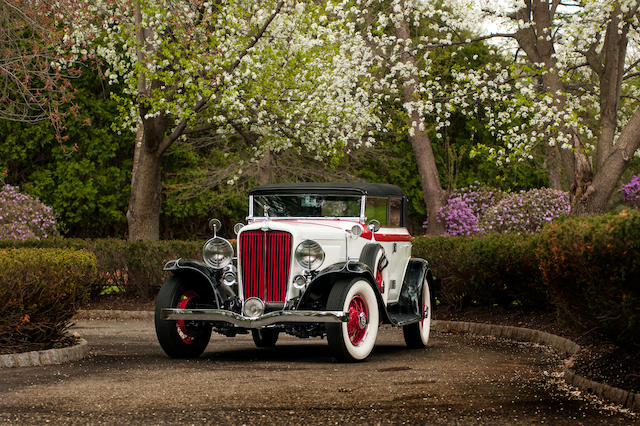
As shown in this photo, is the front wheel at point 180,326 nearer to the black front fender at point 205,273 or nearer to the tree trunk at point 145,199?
the black front fender at point 205,273

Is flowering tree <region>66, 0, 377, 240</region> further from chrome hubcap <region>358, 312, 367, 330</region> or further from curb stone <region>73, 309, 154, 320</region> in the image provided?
chrome hubcap <region>358, 312, 367, 330</region>

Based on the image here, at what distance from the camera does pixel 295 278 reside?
10.4m

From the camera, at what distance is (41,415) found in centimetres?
686

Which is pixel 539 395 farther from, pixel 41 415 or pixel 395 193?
pixel 395 193

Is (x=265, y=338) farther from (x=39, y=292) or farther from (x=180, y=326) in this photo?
(x=39, y=292)

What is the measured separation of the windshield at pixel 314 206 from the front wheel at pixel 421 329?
1.56 meters

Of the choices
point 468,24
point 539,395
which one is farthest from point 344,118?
point 539,395

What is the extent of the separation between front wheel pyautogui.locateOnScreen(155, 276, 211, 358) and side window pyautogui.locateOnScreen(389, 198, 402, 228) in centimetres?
272

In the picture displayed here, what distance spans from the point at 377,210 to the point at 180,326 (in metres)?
2.89

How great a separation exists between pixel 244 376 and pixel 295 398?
136 centimetres

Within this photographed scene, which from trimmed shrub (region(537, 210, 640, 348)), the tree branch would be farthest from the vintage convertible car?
the tree branch

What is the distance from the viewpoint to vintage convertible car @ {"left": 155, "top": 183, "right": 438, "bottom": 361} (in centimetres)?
1010

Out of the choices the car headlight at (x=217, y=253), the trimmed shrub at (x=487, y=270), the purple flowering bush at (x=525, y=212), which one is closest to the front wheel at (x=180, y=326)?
the car headlight at (x=217, y=253)

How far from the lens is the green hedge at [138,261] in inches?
690
